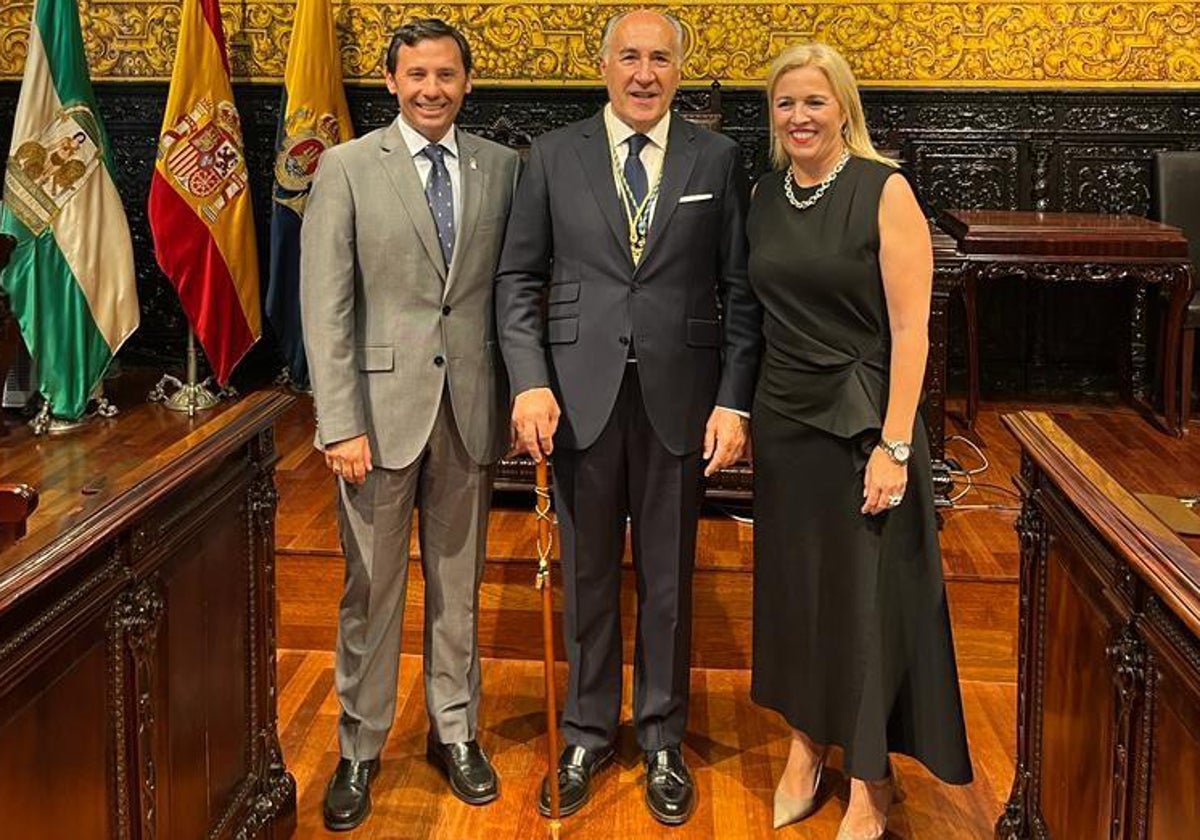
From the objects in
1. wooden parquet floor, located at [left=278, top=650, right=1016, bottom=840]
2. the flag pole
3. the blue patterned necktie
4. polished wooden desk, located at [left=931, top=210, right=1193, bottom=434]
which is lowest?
wooden parquet floor, located at [left=278, top=650, right=1016, bottom=840]

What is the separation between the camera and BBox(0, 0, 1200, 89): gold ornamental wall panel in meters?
5.79

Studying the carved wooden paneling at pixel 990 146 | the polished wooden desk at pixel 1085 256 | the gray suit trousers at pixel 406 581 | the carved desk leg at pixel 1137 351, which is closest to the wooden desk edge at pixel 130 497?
the gray suit trousers at pixel 406 581

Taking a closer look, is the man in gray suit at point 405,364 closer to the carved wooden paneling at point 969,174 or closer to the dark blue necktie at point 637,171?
the dark blue necktie at point 637,171

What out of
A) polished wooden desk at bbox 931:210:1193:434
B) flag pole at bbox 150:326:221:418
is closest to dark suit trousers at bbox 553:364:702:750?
polished wooden desk at bbox 931:210:1193:434

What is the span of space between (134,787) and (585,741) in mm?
1167

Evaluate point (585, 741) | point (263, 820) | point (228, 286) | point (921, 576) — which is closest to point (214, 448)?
point (263, 820)

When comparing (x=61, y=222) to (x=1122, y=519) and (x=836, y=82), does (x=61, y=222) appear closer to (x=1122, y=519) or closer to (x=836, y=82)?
(x=836, y=82)

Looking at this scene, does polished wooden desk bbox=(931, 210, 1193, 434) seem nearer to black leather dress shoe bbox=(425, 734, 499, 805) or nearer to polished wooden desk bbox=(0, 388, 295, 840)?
black leather dress shoe bbox=(425, 734, 499, 805)

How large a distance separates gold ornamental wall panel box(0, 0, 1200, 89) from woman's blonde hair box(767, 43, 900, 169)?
351cm

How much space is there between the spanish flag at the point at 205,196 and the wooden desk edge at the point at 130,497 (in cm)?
286

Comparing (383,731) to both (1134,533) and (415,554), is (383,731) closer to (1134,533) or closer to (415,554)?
(415,554)

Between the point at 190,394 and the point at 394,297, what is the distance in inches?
122

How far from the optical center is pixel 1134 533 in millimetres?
1884

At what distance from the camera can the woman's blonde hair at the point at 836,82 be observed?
8.08 feet
